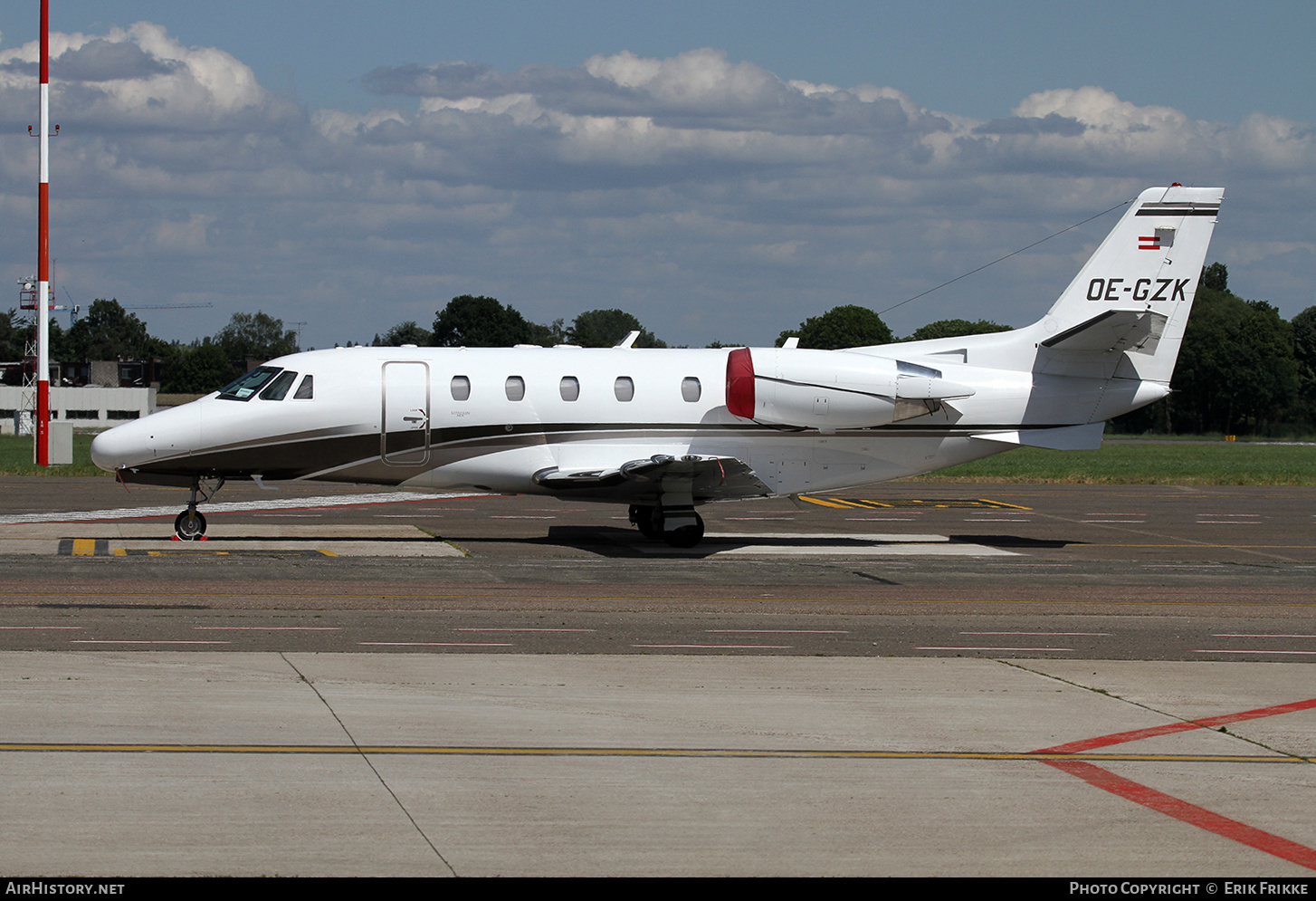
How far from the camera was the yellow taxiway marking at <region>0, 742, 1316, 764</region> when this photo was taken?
8.84 meters

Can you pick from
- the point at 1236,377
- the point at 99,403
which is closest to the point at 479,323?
the point at 99,403

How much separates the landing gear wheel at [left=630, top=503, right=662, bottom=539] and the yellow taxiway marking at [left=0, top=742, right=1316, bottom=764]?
14641 mm

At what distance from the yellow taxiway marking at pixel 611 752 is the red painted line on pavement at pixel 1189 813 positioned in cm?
37

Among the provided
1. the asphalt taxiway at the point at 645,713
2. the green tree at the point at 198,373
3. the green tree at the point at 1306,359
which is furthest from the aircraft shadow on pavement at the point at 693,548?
the green tree at the point at 198,373

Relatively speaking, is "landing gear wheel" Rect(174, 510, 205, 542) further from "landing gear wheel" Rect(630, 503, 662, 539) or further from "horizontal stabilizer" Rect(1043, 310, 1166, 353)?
"horizontal stabilizer" Rect(1043, 310, 1166, 353)

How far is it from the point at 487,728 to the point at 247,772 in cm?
199

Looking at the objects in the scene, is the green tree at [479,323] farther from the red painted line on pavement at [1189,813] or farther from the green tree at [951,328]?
the red painted line on pavement at [1189,813]

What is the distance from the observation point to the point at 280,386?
22.7 meters

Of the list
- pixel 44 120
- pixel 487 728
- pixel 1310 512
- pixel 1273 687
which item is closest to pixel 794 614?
pixel 1273 687

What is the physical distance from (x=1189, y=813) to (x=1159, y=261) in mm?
18553

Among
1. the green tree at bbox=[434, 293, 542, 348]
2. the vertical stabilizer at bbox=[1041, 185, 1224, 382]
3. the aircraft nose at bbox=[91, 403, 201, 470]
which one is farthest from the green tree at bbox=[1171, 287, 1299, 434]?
the aircraft nose at bbox=[91, 403, 201, 470]

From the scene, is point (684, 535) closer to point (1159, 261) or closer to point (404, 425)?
point (404, 425)

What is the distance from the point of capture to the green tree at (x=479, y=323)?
134375mm
